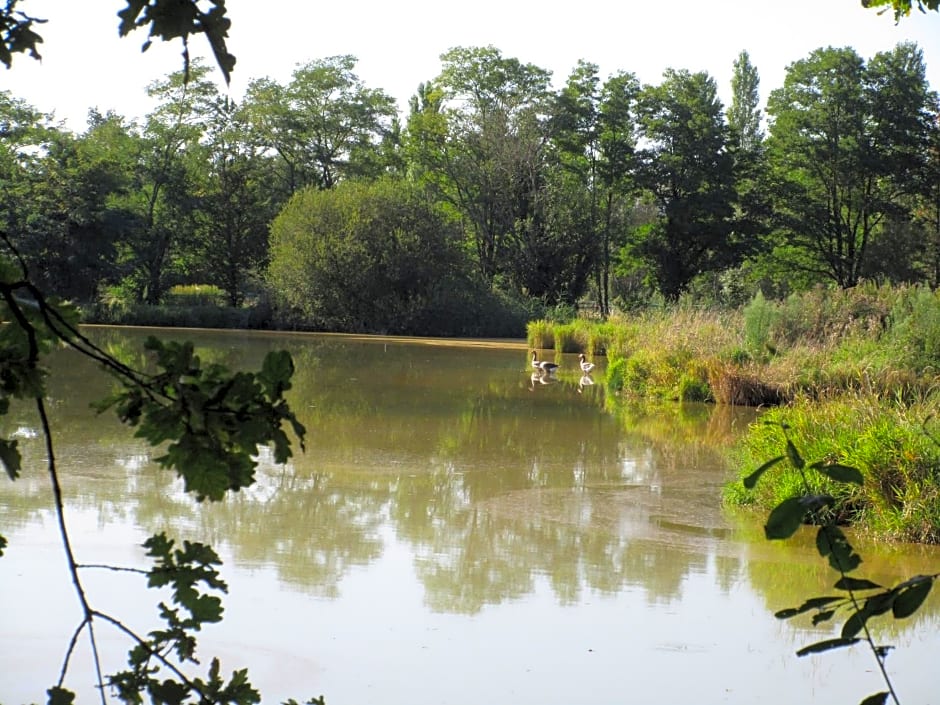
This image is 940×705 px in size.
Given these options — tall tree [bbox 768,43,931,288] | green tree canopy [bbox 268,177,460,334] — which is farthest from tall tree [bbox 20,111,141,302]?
tall tree [bbox 768,43,931,288]

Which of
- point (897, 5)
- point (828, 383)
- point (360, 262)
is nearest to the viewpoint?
point (897, 5)

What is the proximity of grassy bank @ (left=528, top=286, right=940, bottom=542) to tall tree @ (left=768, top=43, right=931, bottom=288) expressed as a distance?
75.5ft

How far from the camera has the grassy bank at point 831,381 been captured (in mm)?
8609

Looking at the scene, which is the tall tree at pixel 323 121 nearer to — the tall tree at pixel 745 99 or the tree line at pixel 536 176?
the tree line at pixel 536 176

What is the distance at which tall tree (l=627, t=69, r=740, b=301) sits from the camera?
4462 cm

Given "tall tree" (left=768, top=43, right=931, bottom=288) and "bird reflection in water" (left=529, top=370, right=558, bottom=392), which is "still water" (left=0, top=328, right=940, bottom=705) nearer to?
"bird reflection in water" (left=529, top=370, right=558, bottom=392)

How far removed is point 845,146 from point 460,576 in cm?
4024

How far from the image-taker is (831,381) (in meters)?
15.8

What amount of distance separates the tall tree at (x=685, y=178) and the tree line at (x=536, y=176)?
0.08 m

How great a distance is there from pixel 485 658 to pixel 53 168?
36.8 m

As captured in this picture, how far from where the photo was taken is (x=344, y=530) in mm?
8422

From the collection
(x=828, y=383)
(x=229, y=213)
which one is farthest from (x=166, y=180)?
(x=828, y=383)

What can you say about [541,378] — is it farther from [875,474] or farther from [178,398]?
[178,398]

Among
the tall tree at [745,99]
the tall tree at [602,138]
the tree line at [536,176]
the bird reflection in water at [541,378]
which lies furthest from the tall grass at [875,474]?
the tall tree at [745,99]
